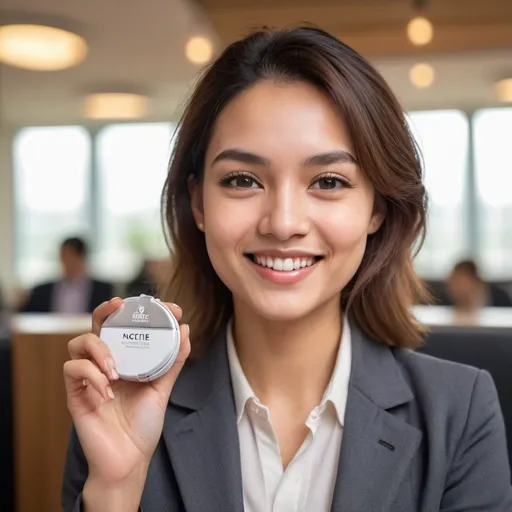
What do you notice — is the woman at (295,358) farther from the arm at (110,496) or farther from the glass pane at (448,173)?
the glass pane at (448,173)

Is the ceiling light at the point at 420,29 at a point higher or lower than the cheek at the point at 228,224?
higher

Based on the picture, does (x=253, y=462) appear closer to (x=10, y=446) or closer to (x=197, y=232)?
(x=197, y=232)

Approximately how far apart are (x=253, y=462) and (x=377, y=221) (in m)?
0.55

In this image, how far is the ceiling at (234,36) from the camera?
5.00 m

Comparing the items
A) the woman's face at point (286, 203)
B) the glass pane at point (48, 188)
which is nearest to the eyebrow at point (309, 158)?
the woman's face at point (286, 203)

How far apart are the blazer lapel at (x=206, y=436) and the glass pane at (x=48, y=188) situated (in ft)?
30.1

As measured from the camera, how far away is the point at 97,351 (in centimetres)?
107

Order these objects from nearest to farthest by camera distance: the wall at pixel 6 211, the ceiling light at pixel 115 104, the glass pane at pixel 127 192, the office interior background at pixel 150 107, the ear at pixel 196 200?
the ear at pixel 196 200, the office interior background at pixel 150 107, the ceiling light at pixel 115 104, the glass pane at pixel 127 192, the wall at pixel 6 211

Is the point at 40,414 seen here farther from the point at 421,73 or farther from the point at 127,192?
the point at 127,192

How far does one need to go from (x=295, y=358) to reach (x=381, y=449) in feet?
0.80

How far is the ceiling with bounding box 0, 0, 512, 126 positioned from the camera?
197 inches

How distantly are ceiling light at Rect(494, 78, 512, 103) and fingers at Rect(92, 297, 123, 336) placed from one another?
7.07m

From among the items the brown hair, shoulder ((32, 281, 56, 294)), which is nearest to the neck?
Result: the brown hair

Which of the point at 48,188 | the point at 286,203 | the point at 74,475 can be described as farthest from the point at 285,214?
the point at 48,188
